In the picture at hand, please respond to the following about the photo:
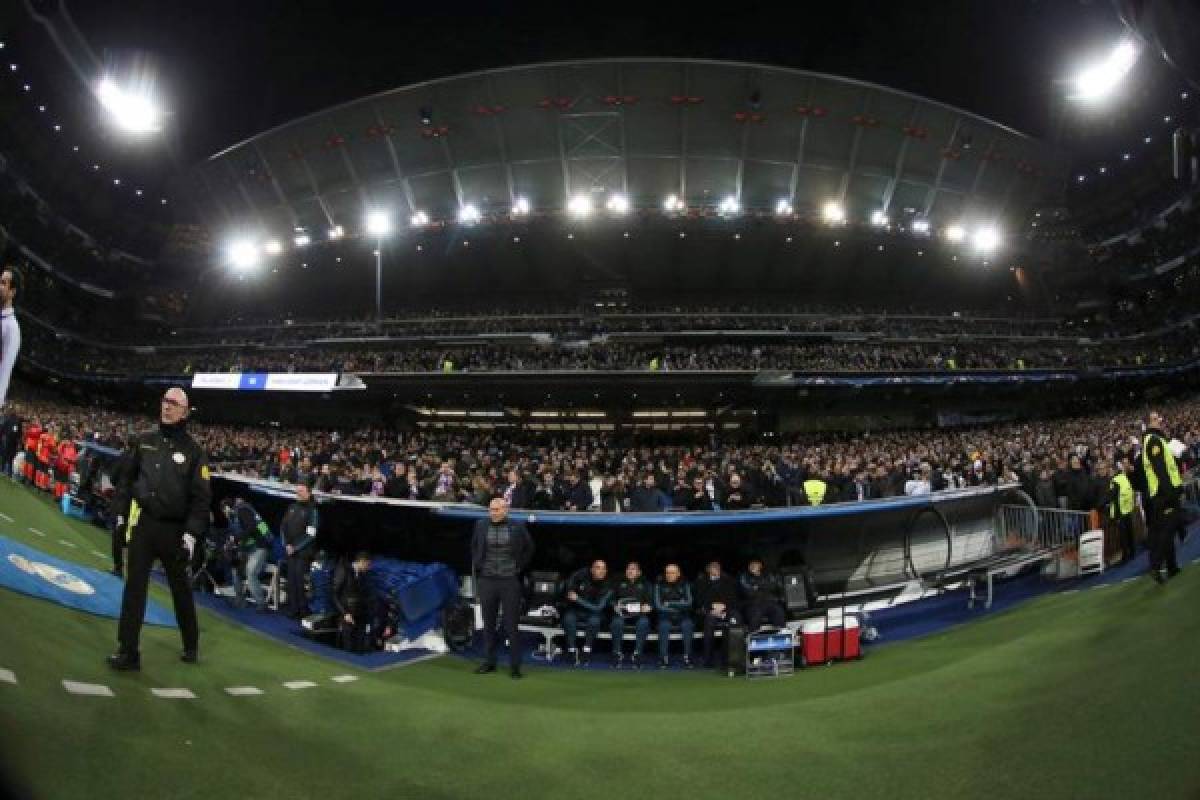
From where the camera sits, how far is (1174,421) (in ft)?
57.5

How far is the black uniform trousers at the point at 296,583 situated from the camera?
7.72 metres

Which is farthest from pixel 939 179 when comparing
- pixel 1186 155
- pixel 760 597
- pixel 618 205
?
pixel 760 597

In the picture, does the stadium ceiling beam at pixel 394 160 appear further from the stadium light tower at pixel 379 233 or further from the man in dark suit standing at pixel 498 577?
the man in dark suit standing at pixel 498 577

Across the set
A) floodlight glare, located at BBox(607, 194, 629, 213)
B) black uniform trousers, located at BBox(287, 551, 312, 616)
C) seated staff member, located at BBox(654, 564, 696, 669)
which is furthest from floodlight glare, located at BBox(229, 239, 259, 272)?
seated staff member, located at BBox(654, 564, 696, 669)

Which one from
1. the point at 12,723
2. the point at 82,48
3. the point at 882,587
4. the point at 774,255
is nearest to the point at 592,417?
the point at 774,255

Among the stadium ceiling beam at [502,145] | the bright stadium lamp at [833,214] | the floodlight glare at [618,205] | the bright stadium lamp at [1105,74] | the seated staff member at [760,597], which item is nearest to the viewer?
the seated staff member at [760,597]

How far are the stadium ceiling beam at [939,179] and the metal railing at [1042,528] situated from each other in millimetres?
30986

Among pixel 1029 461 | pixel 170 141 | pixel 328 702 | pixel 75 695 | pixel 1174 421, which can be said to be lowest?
pixel 328 702

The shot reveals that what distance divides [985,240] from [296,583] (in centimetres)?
4104

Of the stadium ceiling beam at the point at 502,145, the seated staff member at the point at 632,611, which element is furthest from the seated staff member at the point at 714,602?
the stadium ceiling beam at the point at 502,145

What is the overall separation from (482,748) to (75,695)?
2246 millimetres

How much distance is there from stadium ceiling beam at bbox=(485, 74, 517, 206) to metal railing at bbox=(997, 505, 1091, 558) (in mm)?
30383

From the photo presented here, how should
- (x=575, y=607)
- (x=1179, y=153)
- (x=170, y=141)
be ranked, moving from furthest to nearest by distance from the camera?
(x=170, y=141) < (x=575, y=607) < (x=1179, y=153)

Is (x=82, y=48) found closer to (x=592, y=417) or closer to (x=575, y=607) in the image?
(x=575, y=607)
